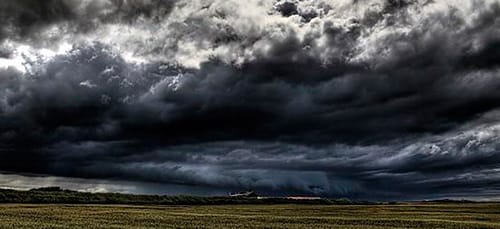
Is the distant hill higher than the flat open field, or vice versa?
the distant hill

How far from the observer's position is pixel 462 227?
63.0 m

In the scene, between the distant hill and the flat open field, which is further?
the distant hill

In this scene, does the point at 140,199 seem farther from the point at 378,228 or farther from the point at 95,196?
the point at 378,228

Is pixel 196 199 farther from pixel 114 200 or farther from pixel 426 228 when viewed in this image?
pixel 426 228

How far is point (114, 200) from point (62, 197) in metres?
14.0

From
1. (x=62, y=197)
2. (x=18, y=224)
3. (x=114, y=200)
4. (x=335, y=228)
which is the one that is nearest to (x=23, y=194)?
(x=62, y=197)

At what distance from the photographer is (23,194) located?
159 meters

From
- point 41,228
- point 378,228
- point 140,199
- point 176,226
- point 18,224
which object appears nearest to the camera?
point 41,228

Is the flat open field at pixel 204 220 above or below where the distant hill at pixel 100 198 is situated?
below

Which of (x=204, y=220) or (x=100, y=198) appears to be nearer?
(x=204, y=220)

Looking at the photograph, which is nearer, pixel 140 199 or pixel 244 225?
pixel 244 225

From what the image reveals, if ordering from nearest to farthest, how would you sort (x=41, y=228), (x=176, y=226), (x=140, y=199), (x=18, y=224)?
1. (x=41, y=228)
2. (x=18, y=224)
3. (x=176, y=226)
4. (x=140, y=199)

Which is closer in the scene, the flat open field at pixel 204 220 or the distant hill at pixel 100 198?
the flat open field at pixel 204 220

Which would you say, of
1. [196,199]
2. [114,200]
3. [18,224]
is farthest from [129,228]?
[196,199]
